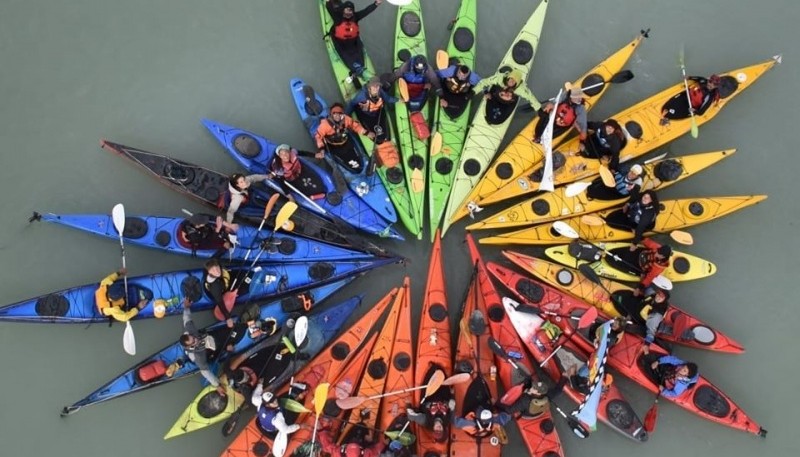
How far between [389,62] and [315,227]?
235cm

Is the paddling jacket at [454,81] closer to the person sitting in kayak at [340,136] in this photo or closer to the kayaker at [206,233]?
the person sitting in kayak at [340,136]

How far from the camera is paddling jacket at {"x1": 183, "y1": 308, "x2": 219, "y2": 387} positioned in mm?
7043

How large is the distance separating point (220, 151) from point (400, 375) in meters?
3.28

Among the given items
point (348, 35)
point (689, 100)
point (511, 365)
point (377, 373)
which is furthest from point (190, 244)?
point (689, 100)

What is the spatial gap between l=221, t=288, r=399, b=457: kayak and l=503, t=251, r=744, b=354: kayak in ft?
5.07

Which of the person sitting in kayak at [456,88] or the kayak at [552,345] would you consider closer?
the kayak at [552,345]

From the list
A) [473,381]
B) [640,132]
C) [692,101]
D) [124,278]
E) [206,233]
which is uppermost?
[692,101]

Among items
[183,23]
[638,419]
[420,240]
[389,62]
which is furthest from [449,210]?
[183,23]

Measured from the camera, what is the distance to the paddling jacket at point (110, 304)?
286 inches

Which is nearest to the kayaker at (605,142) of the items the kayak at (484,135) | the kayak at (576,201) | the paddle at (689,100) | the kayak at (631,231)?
the kayak at (576,201)

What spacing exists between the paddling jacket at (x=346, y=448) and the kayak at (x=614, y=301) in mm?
2425

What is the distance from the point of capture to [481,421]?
7.05 m

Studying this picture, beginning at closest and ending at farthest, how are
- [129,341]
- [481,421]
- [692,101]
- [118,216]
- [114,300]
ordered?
[481,421] → [129,341] → [114,300] → [118,216] → [692,101]

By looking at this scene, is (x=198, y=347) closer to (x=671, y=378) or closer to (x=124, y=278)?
(x=124, y=278)
